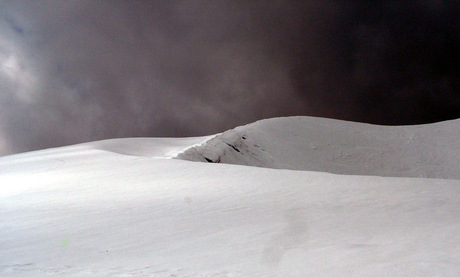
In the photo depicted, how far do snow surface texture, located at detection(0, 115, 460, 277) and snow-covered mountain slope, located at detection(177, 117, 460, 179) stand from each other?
8.73 meters

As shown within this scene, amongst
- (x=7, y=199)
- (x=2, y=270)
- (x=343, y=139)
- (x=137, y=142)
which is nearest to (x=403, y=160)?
(x=343, y=139)

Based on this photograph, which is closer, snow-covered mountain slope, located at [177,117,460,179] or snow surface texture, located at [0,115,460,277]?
snow surface texture, located at [0,115,460,277]

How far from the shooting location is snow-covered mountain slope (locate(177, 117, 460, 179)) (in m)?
18.6

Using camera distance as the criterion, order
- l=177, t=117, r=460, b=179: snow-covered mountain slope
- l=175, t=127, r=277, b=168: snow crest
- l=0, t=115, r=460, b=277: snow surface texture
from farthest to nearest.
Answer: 1. l=177, t=117, r=460, b=179: snow-covered mountain slope
2. l=175, t=127, r=277, b=168: snow crest
3. l=0, t=115, r=460, b=277: snow surface texture

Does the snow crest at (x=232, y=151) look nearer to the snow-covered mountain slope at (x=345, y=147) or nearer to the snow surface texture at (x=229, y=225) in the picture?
the snow-covered mountain slope at (x=345, y=147)

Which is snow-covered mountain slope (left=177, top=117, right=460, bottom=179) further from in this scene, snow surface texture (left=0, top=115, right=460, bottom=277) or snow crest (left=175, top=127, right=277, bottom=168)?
snow surface texture (left=0, top=115, right=460, bottom=277)

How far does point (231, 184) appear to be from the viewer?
7324mm

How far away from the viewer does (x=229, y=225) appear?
444 cm

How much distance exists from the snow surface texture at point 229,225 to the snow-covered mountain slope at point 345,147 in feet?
28.6

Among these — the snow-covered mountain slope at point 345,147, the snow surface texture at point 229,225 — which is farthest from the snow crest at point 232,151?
the snow surface texture at point 229,225

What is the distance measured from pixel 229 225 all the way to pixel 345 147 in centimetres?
1891

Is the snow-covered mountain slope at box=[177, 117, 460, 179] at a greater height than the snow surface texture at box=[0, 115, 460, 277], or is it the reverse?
the snow-covered mountain slope at box=[177, 117, 460, 179]

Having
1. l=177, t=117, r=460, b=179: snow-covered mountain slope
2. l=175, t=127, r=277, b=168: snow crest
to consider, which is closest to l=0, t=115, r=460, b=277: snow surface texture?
l=175, t=127, r=277, b=168: snow crest

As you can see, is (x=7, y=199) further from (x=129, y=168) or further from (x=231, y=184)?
(x=231, y=184)
